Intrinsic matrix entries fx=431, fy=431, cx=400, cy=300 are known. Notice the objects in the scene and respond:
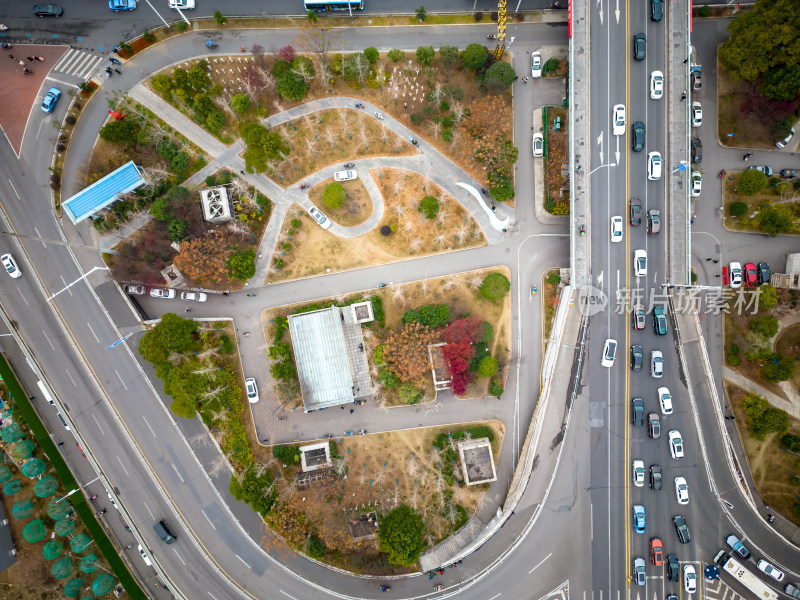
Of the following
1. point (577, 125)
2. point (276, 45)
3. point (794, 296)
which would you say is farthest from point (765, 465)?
point (276, 45)

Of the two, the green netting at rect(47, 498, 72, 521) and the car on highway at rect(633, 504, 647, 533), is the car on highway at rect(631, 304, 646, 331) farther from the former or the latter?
the green netting at rect(47, 498, 72, 521)

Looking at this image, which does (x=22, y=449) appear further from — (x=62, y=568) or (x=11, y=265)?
(x=11, y=265)

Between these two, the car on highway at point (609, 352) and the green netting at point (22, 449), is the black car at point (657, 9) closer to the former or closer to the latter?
the car on highway at point (609, 352)

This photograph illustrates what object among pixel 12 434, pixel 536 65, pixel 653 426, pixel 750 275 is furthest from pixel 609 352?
pixel 12 434

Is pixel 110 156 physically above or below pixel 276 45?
below

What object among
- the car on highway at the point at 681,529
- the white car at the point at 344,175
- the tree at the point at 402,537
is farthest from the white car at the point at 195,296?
the car on highway at the point at 681,529

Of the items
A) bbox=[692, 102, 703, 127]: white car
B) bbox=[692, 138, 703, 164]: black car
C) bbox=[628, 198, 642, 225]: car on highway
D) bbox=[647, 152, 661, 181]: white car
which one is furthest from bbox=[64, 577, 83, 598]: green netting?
bbox=[692, 102, 703, 127]: white car

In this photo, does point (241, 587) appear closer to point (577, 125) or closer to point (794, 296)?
point (577, 125)
